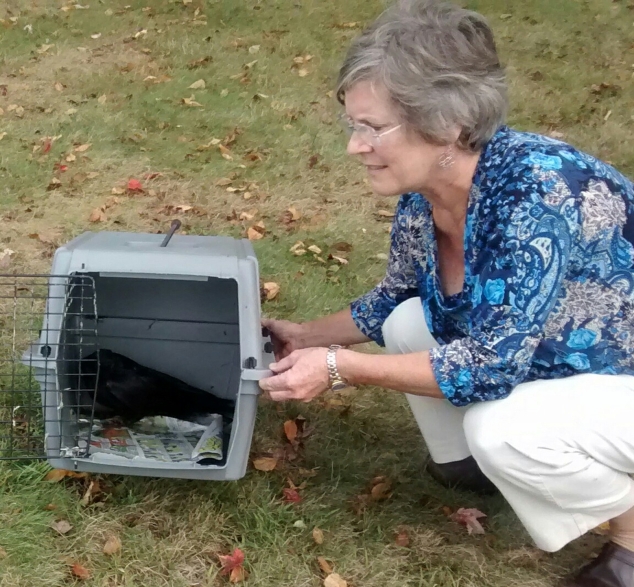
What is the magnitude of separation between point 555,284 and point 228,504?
108 cm

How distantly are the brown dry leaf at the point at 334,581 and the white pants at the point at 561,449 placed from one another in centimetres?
47

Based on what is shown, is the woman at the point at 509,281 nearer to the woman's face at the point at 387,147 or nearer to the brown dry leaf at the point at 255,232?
the woman's face at the point at 387,147

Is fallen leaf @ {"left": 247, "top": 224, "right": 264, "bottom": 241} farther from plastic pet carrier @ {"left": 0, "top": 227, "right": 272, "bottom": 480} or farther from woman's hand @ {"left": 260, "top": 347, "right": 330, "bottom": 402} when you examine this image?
woman's hand @ {"left": 260, "top": 347, "right": 330, "bottom": 402}

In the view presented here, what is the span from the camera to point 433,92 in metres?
1.44

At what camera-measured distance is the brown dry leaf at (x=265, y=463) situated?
2.12 metres

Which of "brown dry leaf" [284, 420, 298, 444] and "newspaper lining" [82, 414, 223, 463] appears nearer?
"newspaper lining" [82, 414, 223, 463]

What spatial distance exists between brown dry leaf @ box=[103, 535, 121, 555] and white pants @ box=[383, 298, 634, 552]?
0.92m

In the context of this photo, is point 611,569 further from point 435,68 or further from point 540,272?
point 435,68

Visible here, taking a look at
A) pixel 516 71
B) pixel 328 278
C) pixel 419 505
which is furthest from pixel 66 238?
pixel 516 71

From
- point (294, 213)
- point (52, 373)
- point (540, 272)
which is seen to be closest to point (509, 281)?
point (540, 272)

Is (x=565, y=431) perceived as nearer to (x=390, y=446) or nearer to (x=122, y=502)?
(x=390, y=446)

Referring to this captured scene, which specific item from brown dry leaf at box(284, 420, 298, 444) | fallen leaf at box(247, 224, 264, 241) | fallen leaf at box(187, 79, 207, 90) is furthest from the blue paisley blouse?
fallen leaf at box(187, 79, 207, 90)

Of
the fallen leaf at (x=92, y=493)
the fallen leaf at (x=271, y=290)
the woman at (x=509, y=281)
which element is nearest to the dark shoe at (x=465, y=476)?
the woman at (x=509, y=281)

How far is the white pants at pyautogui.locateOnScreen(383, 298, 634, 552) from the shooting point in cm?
151
